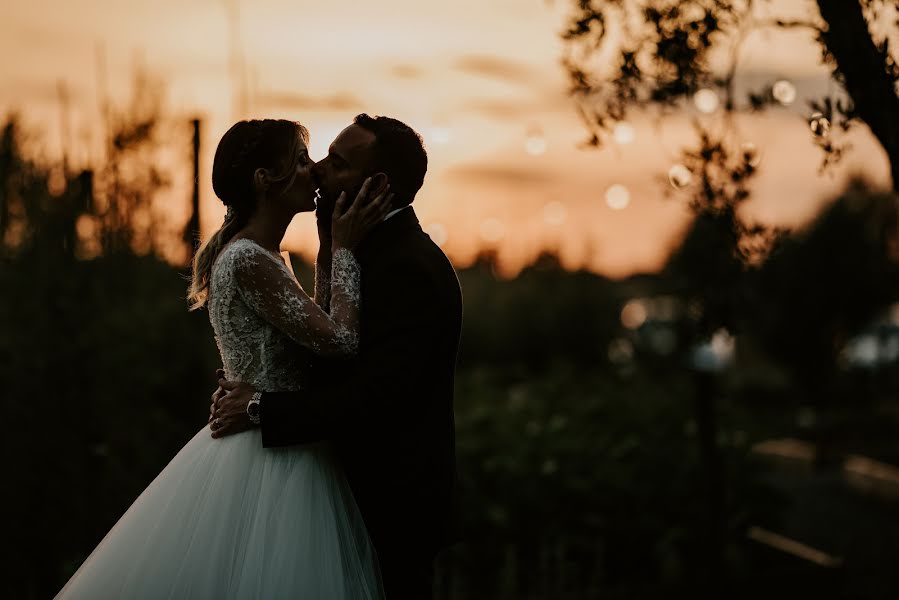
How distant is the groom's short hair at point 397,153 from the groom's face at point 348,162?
0.03 metres

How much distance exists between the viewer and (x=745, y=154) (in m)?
5.73

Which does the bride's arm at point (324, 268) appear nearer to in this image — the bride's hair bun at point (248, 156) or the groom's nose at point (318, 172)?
the groom's nose at point (318, 172)

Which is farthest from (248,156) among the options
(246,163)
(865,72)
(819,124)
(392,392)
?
(865,72)

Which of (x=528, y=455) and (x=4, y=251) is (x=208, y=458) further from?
(x=528, y=455)

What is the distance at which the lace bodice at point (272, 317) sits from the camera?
145 inches

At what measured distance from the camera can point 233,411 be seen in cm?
384

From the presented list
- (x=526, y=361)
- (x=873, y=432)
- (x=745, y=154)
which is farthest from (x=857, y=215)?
(x=745, y=154)

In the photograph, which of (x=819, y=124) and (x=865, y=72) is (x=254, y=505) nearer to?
(x=819, y=124)

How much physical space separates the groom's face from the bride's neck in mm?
244

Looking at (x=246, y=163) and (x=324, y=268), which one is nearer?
(x=246, y=163)

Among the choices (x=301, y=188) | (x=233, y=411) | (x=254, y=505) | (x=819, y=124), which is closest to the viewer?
(x=254, y=505)

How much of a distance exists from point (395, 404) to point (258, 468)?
1.93 feet

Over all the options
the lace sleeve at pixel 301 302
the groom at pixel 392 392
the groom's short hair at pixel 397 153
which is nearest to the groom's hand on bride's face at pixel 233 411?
the groom at pixel 392 392

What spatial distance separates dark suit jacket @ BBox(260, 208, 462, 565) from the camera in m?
3.62
